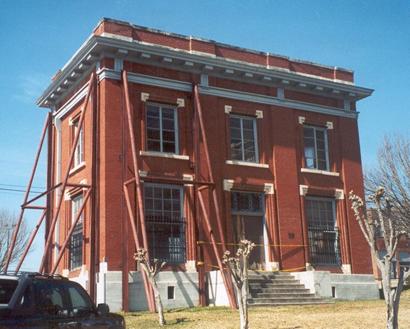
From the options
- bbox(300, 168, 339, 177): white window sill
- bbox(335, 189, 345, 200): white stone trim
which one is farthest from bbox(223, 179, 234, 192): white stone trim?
bbox(335, 189, 345, 200): white stone trim

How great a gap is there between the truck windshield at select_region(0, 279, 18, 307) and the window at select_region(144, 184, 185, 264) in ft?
41.4

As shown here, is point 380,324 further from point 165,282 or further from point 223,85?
point 223,85

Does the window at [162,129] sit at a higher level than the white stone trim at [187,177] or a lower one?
higher

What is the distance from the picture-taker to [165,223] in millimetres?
21328

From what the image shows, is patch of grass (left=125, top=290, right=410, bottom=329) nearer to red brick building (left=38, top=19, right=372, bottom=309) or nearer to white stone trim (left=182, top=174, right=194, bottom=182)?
red brick building (left=38, top=19, right=372, bottom=309)

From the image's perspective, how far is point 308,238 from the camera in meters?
24.1

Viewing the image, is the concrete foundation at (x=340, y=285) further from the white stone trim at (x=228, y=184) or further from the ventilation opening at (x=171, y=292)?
the ventilation opening at (x=171, y=292)

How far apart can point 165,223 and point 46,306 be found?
13.0 m

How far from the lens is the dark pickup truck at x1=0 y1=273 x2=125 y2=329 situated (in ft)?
25.6

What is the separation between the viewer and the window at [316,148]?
2550 cm

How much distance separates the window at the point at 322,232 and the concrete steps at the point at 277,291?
230cm

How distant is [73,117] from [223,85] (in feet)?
19.9

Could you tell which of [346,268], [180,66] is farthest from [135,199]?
[346,268]

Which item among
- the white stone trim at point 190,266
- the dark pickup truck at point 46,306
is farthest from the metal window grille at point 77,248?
the dark pickup truck at point 46,306
